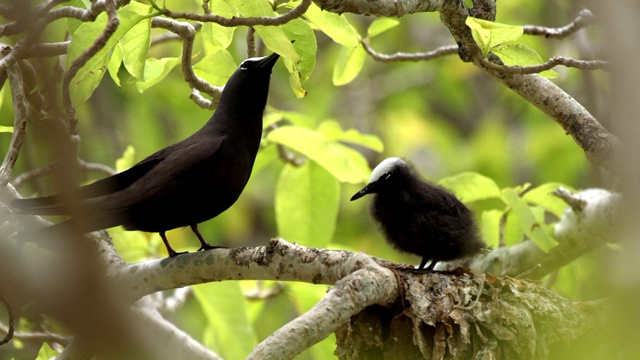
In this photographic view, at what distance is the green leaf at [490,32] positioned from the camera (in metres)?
3.31

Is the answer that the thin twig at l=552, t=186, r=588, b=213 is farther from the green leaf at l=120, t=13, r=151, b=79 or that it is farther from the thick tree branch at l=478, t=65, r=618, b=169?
the green leaf at l=120, t=13, r=151, b=79

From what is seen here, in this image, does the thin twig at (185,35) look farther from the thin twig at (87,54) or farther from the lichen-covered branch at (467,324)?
the lichen-covered branch at (467,324)

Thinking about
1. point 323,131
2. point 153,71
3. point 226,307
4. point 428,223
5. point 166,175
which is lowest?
point 226,307

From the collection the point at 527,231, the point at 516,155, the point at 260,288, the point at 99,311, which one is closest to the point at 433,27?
the point at 516,155

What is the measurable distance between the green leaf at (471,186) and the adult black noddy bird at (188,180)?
1.38 meters

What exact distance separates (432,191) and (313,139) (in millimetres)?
789

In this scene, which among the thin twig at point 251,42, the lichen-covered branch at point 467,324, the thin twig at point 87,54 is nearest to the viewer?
the thin twig at point 87,54

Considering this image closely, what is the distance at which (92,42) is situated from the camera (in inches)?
129

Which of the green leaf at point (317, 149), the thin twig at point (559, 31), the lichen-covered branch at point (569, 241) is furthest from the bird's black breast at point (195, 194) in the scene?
the lichen-covered branch at point (569, 241)

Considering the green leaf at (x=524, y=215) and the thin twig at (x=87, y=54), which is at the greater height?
the thin twig at (x=87, y=54)

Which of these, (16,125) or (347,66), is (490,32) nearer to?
(347,66)

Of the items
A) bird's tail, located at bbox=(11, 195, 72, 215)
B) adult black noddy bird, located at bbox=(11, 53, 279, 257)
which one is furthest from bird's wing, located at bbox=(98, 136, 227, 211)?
bird's tail, located at bbox=(11, 195, 72, 215)

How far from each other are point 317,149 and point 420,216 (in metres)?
0.79

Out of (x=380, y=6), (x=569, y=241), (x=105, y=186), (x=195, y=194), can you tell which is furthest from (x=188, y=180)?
(x=569, y=241)
